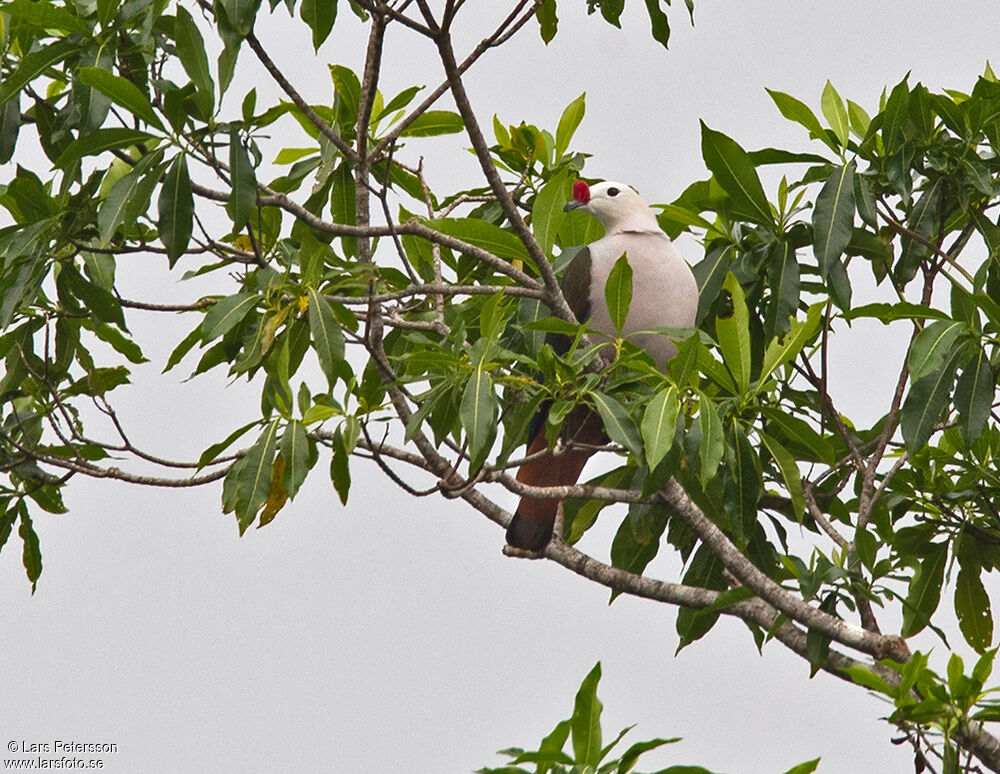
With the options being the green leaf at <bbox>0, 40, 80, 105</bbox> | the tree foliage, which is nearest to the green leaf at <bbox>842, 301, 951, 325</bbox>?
the tree foliage

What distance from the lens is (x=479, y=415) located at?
8.15 ft

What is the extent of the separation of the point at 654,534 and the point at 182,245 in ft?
5.58

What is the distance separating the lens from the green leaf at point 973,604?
12.3 feet

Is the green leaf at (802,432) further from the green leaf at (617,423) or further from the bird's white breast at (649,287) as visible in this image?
the bird's white breast at (649,287)

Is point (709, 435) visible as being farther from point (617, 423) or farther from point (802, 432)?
point (802, 432)

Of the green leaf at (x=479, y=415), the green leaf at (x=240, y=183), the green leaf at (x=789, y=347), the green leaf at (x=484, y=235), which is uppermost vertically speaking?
the green leaf at (x=484, y=235)

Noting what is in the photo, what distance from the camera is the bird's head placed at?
13.9 feet

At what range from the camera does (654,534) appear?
144 inches

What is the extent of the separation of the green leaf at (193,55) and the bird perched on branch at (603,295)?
4.82 ft

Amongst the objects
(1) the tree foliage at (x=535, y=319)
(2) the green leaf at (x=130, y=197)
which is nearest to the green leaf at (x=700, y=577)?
(1) the tree foliage at (x=535, y=319)

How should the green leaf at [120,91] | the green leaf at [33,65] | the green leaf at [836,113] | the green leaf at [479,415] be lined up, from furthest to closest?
the green leaf at [836,113]
the green leaf at [33,65]
the green leaf at [120,91]
the green leaf at [479,415]

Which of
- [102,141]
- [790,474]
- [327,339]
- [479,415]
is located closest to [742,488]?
[790,474]

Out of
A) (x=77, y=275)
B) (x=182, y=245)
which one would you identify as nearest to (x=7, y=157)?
(x=77, y=275)

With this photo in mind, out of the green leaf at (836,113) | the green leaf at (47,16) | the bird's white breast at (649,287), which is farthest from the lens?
the bird's white breast at (649,287)
